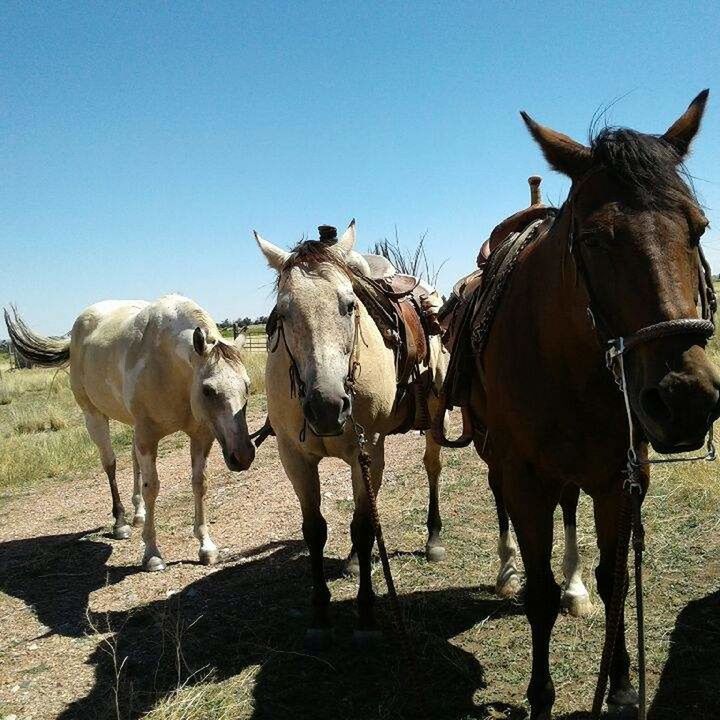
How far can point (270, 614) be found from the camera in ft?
11.9

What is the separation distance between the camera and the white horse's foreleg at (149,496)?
452 centimetres

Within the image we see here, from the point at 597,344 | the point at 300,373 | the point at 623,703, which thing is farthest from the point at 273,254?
the point at 623,703

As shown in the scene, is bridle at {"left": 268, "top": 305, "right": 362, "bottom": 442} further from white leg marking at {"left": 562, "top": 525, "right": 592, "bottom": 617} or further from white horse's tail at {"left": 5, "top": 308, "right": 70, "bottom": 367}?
white horse's tail at {"left": 5, "top": 308, "right": 70, "bottom": 367}

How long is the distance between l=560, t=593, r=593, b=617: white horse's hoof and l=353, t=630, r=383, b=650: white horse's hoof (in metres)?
1.07

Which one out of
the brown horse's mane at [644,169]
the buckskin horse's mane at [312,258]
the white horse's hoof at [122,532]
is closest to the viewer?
the brown horse's mane at [644,169]

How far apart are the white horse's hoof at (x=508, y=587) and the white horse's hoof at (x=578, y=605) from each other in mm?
344

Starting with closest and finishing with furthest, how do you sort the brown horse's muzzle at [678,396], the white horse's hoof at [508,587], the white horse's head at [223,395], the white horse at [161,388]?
the brown horse's muzzle at [678,396] → the white horse's hoof at [508,587] → the white horse's head at [223,395] → the white horse at [161,388]

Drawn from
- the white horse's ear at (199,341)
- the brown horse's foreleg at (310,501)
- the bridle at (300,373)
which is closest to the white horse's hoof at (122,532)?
the white horse's ear at (199,341)

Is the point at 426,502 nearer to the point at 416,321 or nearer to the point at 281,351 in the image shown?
the point at 416,321

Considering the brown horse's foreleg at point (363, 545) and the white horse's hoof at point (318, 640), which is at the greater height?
the brown horse's foreleg at point (363, 545)

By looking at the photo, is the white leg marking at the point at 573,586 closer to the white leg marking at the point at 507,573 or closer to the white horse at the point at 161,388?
the white leg marking at the point at 507,573

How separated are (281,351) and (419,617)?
1.73m

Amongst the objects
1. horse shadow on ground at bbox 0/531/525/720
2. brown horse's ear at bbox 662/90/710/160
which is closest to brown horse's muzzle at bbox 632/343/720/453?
brown horse's ear at bbox 662/90/710/160

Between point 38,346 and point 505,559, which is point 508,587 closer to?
point 505,559
